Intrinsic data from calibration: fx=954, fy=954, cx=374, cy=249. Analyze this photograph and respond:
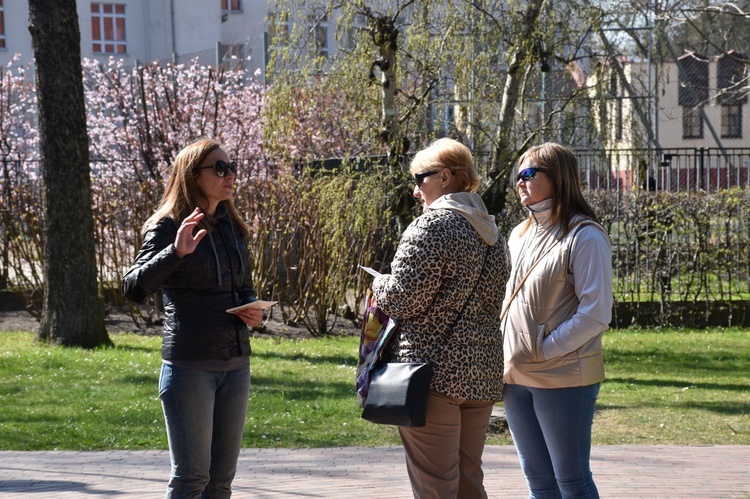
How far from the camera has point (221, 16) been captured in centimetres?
4069

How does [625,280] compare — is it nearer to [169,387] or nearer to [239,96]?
[169,387]

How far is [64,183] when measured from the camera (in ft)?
37.1

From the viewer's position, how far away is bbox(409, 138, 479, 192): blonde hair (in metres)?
3.86

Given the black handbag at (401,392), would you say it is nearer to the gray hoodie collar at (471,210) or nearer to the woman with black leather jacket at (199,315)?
the gray hoodie collar at (471,210)

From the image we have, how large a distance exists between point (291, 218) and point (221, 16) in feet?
97.7

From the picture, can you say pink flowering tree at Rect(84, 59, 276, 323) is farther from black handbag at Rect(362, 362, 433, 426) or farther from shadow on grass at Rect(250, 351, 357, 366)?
black handbag at Rect(362, 362, 433, 426)

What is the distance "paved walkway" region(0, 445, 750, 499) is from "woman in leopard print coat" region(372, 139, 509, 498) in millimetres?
1882

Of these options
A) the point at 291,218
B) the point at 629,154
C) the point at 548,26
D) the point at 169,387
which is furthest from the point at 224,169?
the point at 291,218

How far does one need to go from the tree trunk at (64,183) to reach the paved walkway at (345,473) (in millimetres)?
4956

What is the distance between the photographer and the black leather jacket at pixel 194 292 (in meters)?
3.88

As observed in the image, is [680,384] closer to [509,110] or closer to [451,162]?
[509,110]

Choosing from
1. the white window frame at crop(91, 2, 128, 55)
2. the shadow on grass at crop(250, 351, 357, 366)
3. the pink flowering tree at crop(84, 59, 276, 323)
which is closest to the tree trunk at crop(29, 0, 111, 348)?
the pink flowering tree at crop(84, 59, 276, 323)

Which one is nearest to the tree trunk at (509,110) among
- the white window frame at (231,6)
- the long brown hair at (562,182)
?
the long brown hair at (562,182)

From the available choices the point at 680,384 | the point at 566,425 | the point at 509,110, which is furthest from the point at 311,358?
the point at 566,425
